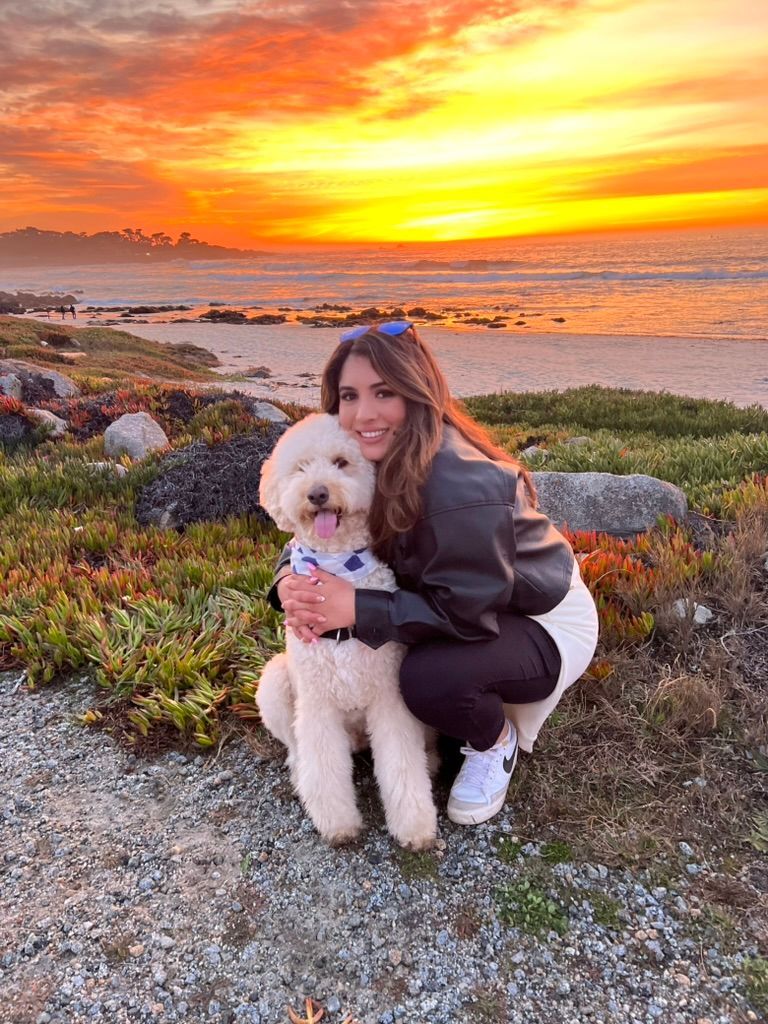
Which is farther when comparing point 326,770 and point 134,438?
point 134,438

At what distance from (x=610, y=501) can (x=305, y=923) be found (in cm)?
485

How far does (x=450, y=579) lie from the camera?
9.73ft

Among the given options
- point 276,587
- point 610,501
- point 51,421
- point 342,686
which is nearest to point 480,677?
point 342,686

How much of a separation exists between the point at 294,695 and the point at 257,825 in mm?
633

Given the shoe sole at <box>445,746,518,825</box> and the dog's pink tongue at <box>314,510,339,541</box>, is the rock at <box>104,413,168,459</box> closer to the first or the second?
the dog's pink tongue at <box>314,510,339,541</box>

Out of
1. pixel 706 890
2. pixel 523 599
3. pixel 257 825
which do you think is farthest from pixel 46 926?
pixel 706 890

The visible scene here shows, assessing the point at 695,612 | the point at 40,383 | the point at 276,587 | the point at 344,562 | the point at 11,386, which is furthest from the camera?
the point at 40,383

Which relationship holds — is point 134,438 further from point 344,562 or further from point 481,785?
point 481,785

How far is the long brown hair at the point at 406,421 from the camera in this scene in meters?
2.95

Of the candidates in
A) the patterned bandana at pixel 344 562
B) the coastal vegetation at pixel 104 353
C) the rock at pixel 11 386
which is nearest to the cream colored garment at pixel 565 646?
the patterned bandana at pixel 344 562

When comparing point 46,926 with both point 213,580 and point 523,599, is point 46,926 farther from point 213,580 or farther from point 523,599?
point 213,580

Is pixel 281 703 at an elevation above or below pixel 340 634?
below

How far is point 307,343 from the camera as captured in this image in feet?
119

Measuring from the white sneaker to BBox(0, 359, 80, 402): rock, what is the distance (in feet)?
41.4
